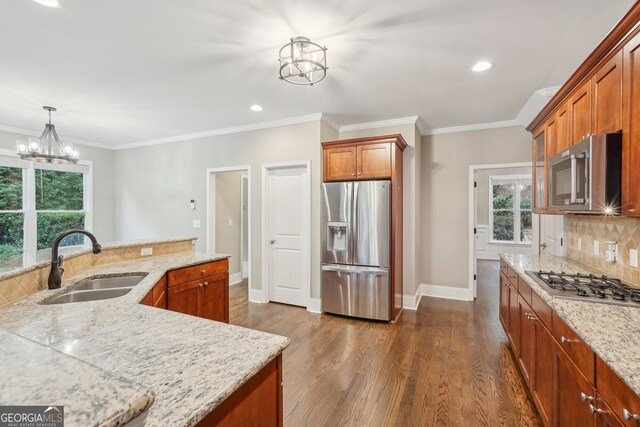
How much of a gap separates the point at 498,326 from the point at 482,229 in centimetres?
517

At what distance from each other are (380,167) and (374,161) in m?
0.11

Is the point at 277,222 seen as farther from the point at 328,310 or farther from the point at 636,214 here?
the point at 636,214

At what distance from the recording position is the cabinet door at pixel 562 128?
231cm

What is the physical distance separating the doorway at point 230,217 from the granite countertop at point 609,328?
4052mm

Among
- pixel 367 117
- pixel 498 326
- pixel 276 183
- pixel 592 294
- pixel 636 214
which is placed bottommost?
pixel 498 326

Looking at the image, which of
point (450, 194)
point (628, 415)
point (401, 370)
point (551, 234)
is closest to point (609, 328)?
point (628, 415)

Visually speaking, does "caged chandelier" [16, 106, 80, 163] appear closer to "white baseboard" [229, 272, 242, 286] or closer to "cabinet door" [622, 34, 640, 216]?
"white baseboard" [229, 272, 242, 286]

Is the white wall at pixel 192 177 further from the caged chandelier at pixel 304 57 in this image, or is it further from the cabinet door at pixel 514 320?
the cabinet door at pixel 514 320

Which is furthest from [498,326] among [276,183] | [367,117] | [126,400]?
[126,400]

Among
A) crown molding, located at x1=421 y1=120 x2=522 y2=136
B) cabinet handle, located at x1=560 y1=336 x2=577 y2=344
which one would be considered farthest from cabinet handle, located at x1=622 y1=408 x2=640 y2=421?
crown molding, located at x1=421 y1=120 x2=522 y2=136

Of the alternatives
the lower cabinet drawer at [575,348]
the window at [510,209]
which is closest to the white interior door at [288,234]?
the lower cabinet drawer at [575,348]

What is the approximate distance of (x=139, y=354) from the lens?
99cm

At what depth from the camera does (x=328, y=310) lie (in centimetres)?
387

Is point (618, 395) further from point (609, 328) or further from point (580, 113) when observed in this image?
point (580, 113)
